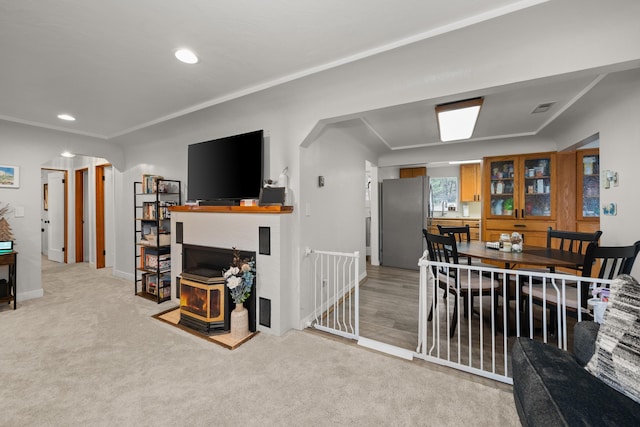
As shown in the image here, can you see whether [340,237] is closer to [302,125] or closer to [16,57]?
[302,125]

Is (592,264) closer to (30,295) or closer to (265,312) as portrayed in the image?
(265,312)

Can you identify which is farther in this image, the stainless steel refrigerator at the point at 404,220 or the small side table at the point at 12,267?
the stainless steel refrigerator at the point at 404,220

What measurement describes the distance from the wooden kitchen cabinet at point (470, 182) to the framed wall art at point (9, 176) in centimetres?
807

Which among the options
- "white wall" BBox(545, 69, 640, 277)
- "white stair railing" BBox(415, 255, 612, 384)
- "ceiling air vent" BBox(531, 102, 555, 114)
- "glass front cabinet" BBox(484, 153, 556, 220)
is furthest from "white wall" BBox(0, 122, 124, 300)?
"glass front cabinet" BBox(484, 153, 556, 220)

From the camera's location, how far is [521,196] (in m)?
4.27

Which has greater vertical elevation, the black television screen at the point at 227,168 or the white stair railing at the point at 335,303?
the black television screen at the point at 227,168

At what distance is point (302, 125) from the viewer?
258 centimetres

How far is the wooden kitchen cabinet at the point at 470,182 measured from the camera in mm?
6086

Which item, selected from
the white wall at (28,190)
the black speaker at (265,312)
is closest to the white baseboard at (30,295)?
the white wall at (28,190)

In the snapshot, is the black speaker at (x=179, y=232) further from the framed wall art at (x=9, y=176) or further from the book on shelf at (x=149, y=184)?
the framed wall art at (x=9, y=176)

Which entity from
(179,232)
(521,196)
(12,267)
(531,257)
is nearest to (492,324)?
(531,257)

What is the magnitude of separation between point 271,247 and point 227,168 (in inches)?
42.1

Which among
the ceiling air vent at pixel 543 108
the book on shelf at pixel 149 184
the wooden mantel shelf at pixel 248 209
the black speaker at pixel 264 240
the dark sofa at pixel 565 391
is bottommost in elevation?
the dark sofa at pixel 565 391

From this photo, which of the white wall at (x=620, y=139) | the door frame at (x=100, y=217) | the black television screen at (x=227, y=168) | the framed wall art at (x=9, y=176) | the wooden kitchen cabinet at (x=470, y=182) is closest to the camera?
the white wall at (x=620, y=139)
